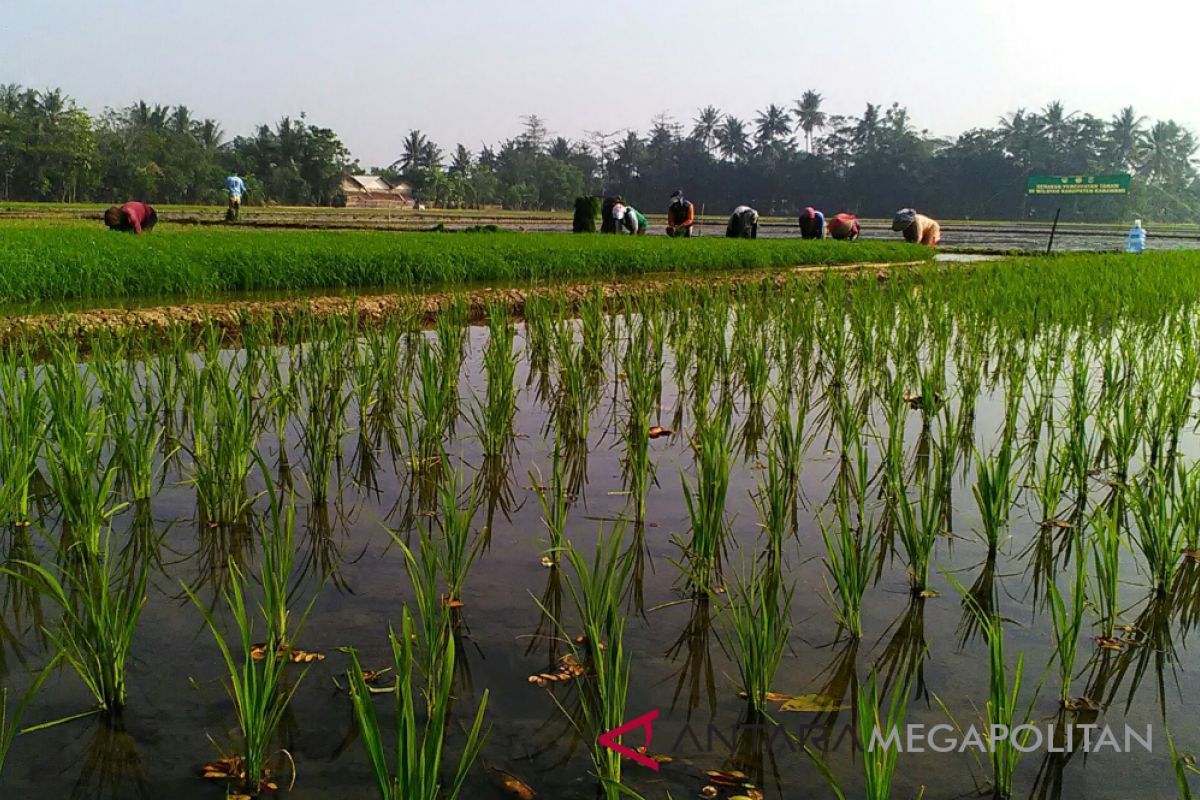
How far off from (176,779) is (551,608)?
3.10 feet

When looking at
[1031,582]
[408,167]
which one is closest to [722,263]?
[1031,582]

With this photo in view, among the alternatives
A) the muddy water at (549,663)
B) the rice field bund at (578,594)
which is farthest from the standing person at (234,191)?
the muddy water at (549,663)

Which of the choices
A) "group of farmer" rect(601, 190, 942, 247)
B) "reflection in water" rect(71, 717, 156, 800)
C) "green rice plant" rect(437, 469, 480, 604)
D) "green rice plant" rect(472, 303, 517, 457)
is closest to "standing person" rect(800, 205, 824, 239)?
"group of farmer" rect(601, 190, 942, 247)

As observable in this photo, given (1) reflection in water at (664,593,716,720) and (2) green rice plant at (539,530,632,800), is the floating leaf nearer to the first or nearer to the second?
(1) reflection in water at (664,593,716,720)

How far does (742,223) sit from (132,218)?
1035 centimetres

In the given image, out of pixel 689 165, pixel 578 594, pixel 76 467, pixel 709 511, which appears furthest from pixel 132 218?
pixel 689 165

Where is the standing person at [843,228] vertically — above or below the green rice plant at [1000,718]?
above

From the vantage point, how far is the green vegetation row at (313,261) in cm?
707

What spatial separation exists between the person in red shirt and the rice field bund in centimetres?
878

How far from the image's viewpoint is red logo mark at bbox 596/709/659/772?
1454 mm

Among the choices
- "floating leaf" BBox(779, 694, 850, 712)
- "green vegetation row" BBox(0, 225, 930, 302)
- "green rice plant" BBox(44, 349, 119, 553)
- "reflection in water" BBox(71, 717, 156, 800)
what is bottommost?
"reflection in water" BBox(71, 717, 156, 800)

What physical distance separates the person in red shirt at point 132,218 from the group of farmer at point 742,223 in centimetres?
801

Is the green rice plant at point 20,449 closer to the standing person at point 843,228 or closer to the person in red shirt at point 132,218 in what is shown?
the person in red shirt at point 132,218

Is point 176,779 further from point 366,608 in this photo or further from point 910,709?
point 910,709
